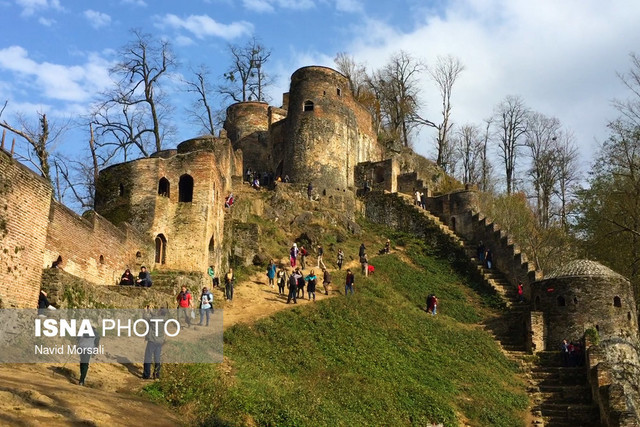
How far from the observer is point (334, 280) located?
28000 mm

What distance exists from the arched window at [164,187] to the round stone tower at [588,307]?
15.5 metres

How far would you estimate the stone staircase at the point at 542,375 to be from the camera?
2119 cm

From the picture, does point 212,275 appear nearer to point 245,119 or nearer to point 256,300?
point 256,300

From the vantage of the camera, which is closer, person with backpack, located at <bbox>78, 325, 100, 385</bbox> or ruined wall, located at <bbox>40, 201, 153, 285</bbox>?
person with backpack, located at <bbox>78, 325, 100, 385</bbox>

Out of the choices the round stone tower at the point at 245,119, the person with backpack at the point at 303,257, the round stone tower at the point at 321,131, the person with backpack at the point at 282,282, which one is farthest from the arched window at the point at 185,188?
the round stone tower at the point at 245,119

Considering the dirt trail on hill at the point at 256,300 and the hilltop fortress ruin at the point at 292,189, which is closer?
the hilltop fortress ruin at the point at 292,189

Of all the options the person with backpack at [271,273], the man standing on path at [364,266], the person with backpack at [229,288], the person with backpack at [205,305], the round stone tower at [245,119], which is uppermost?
the round stone tower at [245,119]

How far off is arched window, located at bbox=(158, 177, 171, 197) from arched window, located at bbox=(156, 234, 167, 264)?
1.88 meters

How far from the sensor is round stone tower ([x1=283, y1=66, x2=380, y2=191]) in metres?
39.5

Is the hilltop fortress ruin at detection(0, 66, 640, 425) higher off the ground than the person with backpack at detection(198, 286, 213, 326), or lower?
higher

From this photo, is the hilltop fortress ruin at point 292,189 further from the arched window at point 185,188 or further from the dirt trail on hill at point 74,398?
the dirt trail on hill at point 74,398

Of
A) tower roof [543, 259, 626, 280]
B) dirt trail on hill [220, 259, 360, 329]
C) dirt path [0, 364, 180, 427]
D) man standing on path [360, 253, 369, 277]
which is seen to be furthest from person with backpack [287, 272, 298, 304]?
tower roof [543, 259, 626, 280]

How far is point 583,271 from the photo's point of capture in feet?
87.7

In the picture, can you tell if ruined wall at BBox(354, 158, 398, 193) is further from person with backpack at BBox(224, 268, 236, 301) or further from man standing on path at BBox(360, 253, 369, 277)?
person with backpack at BBox(224, 268, 236, 301)
